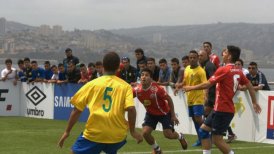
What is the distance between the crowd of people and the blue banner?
24cm

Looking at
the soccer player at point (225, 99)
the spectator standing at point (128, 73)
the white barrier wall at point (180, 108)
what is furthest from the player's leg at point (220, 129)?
the spectator standing at point (128, 73)

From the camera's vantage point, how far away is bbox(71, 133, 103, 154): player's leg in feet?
24.9

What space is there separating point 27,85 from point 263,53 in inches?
753

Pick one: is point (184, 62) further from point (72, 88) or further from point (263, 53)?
point (263, 53)

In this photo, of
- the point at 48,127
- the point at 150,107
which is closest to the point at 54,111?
the point at 48,127

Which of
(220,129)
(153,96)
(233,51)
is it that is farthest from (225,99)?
(153,96)

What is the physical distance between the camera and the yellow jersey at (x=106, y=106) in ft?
24.8

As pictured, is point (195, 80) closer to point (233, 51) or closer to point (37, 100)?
point (233, 51)

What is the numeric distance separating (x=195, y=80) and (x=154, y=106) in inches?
71.5

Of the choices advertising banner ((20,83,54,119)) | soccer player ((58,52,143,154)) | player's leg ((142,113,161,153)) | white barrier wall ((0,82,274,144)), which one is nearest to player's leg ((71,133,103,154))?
soccer player ((58,52,143,154))

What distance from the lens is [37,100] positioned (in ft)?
73.7

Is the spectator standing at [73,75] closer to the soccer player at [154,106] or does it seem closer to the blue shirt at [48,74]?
Answer: the blue shirt at [48,74]

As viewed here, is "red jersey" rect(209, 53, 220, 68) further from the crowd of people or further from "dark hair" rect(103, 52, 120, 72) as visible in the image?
"dark hair" rect(103, 52, 120, 72)

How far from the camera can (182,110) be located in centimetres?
1781
